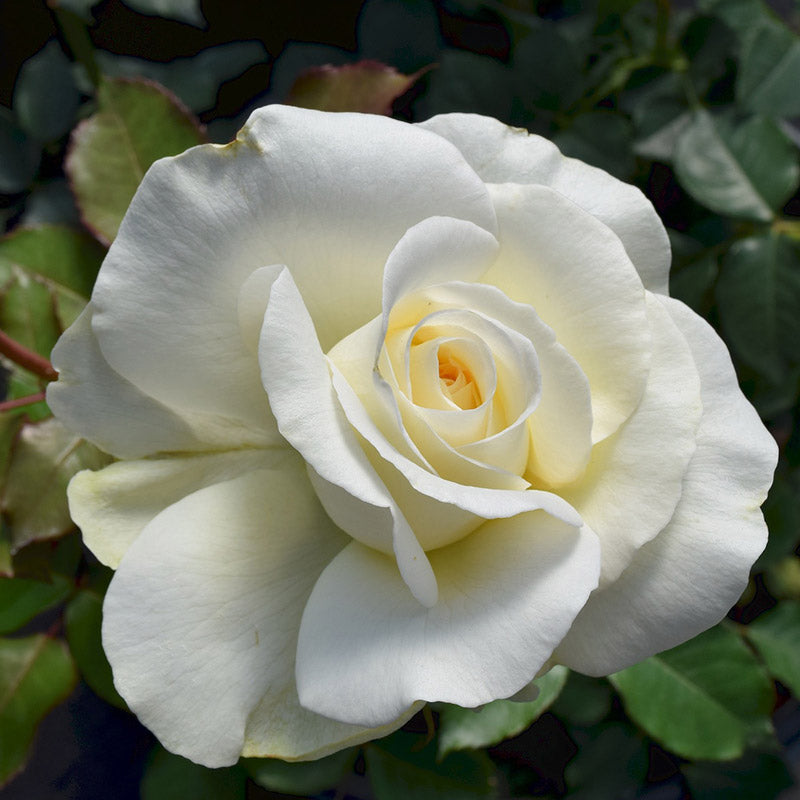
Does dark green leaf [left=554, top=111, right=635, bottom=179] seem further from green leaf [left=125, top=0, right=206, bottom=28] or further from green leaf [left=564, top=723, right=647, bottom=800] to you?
green leaf [left=564, top=723, right=647, bottom=800]

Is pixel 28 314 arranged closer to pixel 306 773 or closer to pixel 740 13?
pixel 306 773

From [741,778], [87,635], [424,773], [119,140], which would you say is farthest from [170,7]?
[741,778]

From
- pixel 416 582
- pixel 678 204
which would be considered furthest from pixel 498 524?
pixel 678 204

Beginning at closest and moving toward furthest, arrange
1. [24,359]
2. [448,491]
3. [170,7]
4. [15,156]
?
[448,491] → [24,359] → [170,7] → [15,156]

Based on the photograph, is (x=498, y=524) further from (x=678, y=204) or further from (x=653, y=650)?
(x=678, y=204)

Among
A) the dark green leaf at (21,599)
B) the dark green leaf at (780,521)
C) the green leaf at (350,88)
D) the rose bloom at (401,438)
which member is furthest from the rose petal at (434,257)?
the dark green leaf at (780,521)

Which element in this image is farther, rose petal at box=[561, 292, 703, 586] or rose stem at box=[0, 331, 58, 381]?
rose stem at box=[0, 331, 58, 381]

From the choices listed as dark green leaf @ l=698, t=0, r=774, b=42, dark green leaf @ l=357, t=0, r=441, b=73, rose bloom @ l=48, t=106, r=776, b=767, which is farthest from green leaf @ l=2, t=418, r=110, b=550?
dark green leaf @ l=698, t=0, r=774, b=42
